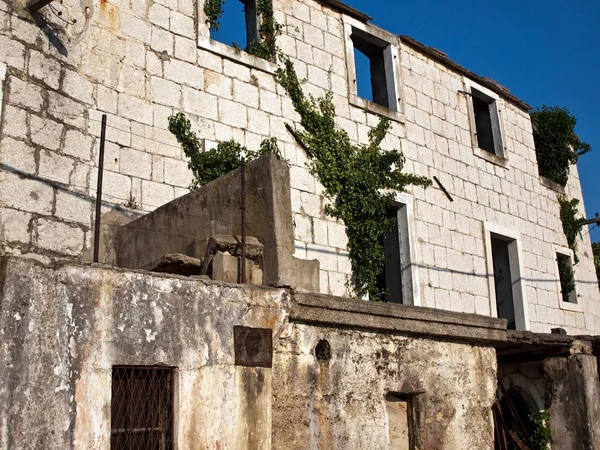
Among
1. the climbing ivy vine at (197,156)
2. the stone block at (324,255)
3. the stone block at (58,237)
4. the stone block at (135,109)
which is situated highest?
the stone block at (135,109)

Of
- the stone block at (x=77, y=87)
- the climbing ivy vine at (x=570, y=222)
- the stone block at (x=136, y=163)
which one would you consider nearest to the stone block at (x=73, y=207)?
the stone block at (x=136, y=163)

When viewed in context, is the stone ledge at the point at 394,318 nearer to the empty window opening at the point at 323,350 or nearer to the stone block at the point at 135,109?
the empty window opening at the point at 323,350

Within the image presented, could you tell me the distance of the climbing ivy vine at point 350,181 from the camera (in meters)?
10.9

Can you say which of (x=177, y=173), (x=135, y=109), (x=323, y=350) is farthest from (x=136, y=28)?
(x=323, y=350)

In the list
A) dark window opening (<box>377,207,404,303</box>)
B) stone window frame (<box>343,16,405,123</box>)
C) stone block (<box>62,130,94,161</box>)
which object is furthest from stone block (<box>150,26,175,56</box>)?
dark window opening (<box>377,207,404,303</box>)

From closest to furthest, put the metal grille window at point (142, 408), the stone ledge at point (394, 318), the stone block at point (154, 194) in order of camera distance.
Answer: the metal grille window at point (142, 408)
the stone ledge at point (394, 318)
the stone block at point (154, 194)

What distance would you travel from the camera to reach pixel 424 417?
7.22m

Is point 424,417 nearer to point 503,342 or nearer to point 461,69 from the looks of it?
point 503,342

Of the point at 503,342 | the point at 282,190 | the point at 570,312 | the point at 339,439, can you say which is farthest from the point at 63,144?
the point at 570,312

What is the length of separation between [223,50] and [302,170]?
1.93 metres

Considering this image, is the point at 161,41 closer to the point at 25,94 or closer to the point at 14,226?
the point at 25,94

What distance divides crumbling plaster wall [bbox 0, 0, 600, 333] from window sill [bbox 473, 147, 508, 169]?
7 centimetres

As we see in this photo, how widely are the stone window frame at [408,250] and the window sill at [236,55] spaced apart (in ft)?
9.30

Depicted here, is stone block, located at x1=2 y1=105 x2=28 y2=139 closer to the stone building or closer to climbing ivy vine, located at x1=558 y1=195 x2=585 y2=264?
the stone building
